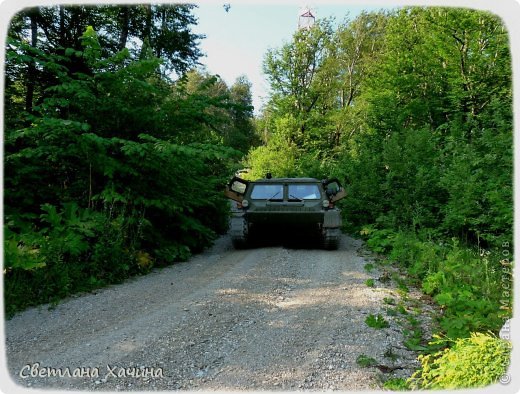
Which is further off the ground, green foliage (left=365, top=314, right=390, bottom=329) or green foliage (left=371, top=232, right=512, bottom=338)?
green foliage (left=371, top=232, right=512, bottom=338)

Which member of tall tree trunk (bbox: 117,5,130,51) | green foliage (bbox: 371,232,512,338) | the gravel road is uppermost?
tall tree trunk (bbox: 117,5,130,51)

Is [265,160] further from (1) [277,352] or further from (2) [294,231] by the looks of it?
(1) [277,352]

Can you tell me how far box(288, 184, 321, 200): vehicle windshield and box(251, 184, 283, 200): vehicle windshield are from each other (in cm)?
26

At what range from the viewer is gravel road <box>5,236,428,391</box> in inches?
100

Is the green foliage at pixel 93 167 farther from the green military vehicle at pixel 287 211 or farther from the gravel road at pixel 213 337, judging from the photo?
the green military vehicle at pixel 287 211

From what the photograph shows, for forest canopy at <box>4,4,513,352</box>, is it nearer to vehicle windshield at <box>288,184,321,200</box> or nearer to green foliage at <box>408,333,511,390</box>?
green foliage at <box>408,333,511,390</box>

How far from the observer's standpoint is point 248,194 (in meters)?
9.09

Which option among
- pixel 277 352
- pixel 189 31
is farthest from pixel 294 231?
pixel 189 31

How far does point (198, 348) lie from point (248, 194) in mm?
6108

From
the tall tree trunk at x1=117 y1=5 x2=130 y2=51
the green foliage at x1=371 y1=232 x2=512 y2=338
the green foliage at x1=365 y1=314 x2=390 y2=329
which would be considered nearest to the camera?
the green foliage at x1=371 y1=232 x2=512 y2=338

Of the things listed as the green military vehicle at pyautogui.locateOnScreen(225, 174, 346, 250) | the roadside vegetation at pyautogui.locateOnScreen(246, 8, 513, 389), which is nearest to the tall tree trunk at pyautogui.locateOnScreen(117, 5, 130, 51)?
the roadside vegetation at pyautogui.locateOnScreen(246, 8, 513, 389)

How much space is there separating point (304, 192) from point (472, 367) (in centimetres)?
672

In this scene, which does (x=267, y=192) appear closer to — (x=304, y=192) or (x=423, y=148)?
(x=304, y=192)

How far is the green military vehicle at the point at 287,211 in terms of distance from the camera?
857cm
